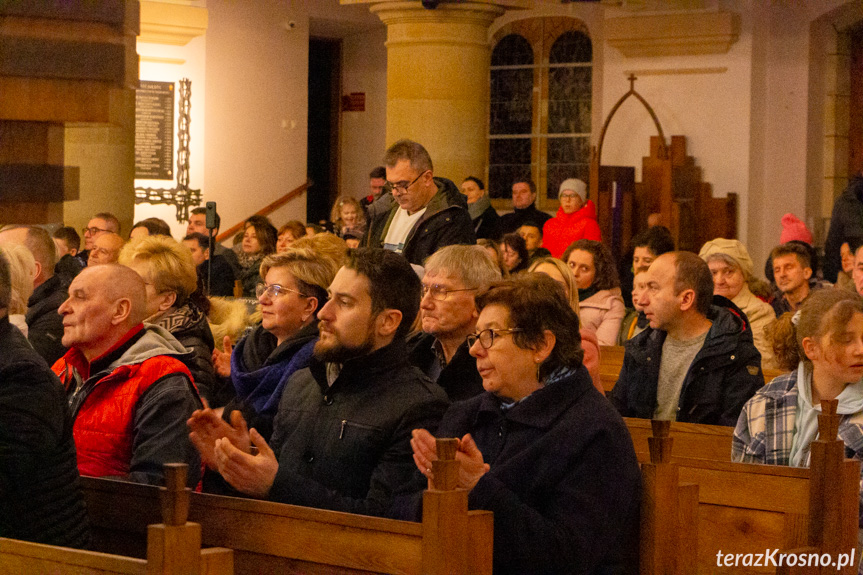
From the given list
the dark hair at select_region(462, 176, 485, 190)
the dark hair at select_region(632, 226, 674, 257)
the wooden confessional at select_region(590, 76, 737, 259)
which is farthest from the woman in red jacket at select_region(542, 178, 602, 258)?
the dark hair at select_region(632, 226, 674, 257)

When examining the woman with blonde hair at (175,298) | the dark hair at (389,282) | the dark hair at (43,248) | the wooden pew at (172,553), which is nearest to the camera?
the wooden pew at (172,553)

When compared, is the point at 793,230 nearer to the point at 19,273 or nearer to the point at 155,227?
the point at 155,227

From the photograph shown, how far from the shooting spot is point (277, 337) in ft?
14.2

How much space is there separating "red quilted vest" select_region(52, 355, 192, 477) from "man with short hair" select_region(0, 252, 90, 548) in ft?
1.50

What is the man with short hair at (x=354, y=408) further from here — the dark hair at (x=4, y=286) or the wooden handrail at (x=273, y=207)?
the wooden handrail at (x=273, y=207)

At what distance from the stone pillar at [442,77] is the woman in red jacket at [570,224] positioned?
110 cm

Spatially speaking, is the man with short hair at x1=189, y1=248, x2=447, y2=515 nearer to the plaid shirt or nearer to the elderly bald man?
the elderly bald man

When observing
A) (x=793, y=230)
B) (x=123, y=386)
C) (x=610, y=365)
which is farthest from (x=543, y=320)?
(x=793, y=230)

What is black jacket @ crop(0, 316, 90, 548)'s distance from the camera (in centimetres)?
279

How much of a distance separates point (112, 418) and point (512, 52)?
10.4 m

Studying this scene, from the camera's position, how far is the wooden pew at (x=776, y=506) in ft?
10.1

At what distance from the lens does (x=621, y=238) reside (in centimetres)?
1084

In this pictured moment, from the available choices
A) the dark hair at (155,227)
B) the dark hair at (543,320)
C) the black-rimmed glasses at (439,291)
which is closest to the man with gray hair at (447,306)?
the black-rimmed glasses at (439,291)

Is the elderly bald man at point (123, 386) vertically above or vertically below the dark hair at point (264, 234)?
below
